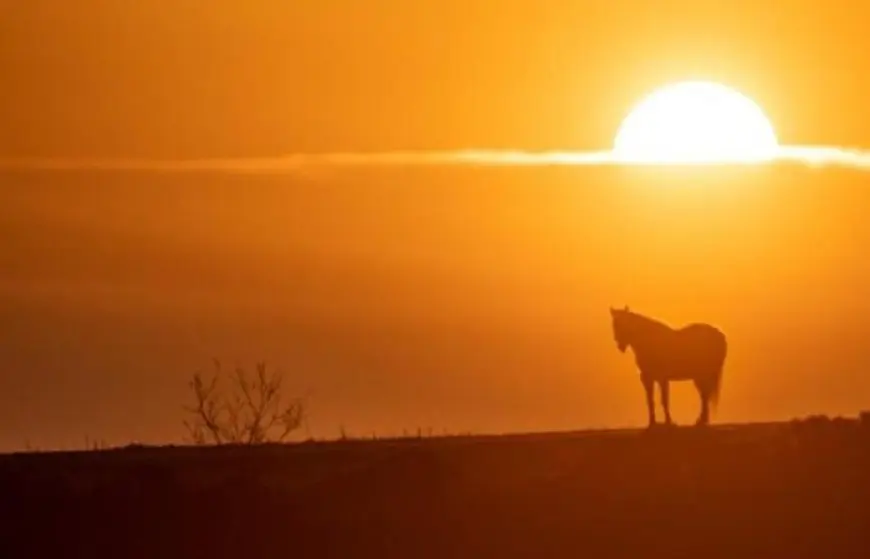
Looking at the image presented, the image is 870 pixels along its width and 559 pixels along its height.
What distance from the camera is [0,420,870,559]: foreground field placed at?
20062mm

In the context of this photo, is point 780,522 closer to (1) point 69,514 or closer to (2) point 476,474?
(2) point 476,474

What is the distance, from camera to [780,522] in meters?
20.4

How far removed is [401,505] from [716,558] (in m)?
3.20

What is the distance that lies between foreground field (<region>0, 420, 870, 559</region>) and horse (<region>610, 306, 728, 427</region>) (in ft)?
18.6

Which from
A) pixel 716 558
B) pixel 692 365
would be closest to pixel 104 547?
pixel 716 558

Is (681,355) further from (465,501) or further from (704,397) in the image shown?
(465,501)

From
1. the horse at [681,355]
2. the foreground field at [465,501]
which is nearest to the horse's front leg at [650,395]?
the horse at [681,355]

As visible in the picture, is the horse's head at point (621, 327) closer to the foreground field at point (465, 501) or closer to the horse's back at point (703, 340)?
the horse's back at point (703, 340)

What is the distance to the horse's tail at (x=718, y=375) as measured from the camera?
1077 inches

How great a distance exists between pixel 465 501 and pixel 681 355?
7.29 m

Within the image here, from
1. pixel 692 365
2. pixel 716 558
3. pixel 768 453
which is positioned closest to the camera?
pixel 716 558

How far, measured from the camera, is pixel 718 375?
2741 centimetres

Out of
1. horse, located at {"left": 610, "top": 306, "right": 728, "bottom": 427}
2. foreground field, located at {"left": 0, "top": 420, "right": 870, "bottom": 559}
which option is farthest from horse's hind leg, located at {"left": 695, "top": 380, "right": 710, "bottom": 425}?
foreground field, located at {"left": 0, "top": 420, "right": 870, "bottom": 559}

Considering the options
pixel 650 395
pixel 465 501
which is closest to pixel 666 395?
pixel 650 395
